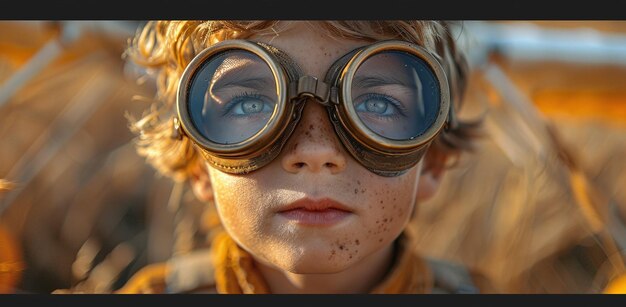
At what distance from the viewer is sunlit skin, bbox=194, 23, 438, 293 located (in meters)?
1.35

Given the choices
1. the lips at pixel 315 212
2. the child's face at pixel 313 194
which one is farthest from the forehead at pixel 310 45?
the lips at pixel 315 212

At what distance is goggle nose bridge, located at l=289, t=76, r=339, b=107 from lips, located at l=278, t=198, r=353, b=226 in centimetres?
19

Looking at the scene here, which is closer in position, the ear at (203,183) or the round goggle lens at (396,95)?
the round goggle lens at (396,95)

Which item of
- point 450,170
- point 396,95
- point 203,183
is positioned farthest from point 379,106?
point 450,170

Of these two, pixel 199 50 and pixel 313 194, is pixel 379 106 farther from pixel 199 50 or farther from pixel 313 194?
pixel 199 50

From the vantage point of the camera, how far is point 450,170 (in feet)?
9.75

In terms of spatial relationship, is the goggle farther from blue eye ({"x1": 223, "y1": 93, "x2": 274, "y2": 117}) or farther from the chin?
A: the chin

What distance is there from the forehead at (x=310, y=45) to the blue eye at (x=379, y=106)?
3.8 inches

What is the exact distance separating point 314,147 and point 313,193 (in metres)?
0.09

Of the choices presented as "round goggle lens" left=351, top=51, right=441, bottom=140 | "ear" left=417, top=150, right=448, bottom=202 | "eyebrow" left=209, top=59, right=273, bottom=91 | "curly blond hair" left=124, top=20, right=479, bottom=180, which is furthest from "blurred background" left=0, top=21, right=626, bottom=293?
"eyebrow" left=209, top=59, right=273, bottom=91

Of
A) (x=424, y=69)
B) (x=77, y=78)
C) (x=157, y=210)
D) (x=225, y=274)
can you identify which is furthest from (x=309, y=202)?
(x=77, y=78)

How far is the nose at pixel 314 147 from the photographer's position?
52.6 inches

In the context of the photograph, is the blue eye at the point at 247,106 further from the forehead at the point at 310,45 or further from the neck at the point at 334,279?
the neck at the point at 334,279

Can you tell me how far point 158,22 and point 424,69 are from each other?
702 millimetres
